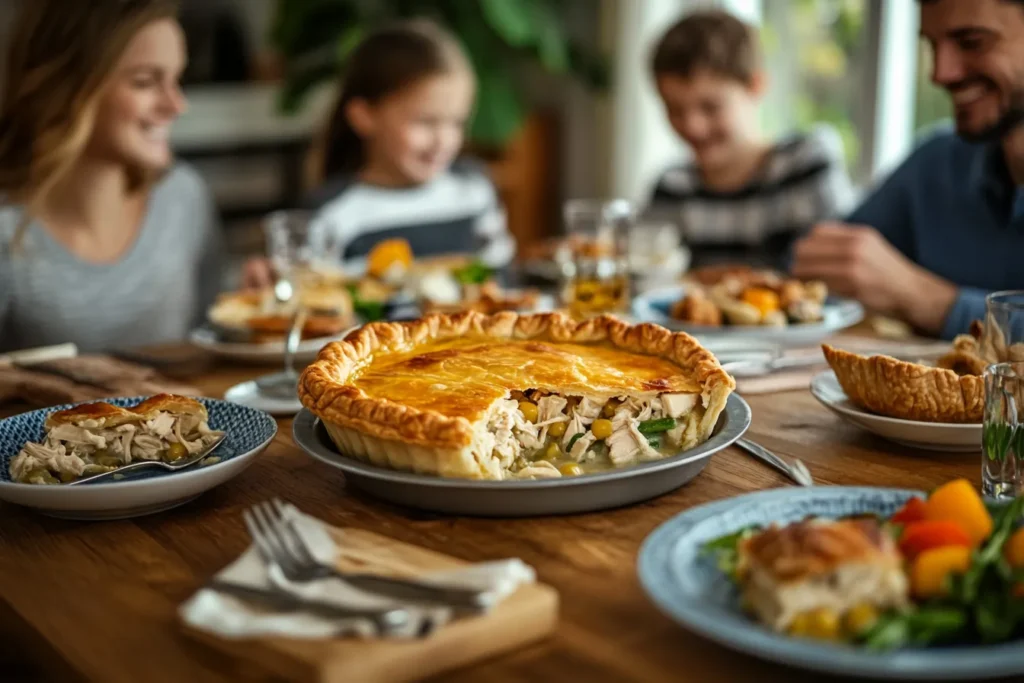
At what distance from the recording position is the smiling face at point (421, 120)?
177 inches

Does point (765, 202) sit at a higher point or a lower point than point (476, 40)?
lower

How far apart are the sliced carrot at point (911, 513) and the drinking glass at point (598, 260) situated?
1485 mm

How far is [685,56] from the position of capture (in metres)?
4.34

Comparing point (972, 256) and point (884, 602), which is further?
point (972, 256)

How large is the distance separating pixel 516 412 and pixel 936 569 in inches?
28.9

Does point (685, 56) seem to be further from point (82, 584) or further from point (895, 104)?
point (82, 584)

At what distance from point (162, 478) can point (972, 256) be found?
2.55 metres

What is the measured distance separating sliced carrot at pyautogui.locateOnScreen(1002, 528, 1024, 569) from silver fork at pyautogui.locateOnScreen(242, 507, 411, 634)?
0.58 metres

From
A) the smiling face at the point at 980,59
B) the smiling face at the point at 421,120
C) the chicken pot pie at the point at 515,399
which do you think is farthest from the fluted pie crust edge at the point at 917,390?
the smiling face at the point at 421,120

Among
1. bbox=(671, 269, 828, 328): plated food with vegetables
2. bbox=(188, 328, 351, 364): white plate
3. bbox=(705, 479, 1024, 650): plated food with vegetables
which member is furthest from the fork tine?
bbox=(671, 269, 828, 328): plated food with vegetables

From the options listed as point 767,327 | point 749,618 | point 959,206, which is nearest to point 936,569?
point 749,618

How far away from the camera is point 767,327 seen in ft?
8.25

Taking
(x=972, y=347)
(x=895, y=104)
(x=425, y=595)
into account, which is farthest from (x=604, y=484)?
(x=895, y=104)

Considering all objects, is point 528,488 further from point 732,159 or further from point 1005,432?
point 732,159
